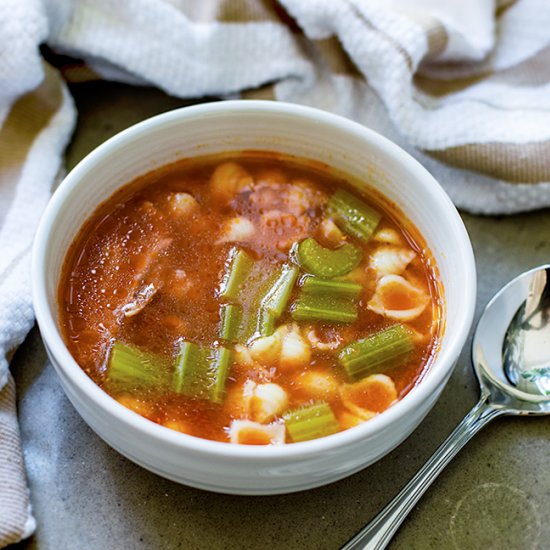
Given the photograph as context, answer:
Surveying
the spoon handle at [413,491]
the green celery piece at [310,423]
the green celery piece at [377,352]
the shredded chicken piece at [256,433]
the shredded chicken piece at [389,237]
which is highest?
the shredded chicken piece at [389,237]

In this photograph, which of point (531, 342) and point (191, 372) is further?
point (531, 342)

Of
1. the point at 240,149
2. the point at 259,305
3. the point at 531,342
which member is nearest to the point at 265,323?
the point at 259,305

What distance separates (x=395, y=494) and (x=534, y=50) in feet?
3.69

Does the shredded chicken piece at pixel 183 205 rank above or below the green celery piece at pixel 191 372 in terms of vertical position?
above

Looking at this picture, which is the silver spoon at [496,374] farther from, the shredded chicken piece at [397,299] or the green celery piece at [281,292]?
the green celery piece at [281,292]

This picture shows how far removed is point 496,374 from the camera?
151cm

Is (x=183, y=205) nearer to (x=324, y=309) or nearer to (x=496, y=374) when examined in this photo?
(x=324, y=309)

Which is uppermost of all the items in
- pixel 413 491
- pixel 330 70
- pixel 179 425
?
pixel 330 70

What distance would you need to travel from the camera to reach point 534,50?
194 centimetres

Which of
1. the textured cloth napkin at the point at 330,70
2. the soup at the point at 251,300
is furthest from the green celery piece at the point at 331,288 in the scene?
the textured cloth napkin at the point at 330,70

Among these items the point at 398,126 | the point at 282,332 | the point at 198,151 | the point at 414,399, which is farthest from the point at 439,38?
the point at 414,399

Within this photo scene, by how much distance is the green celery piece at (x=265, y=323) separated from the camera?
55.2 inches

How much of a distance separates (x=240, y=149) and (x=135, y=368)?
517 millimetres

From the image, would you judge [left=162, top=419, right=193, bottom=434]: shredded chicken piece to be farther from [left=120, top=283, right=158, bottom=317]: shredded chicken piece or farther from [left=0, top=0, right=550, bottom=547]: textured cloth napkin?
[left=0, top=0, right=550, bottom=547]: textured cloth napkin
